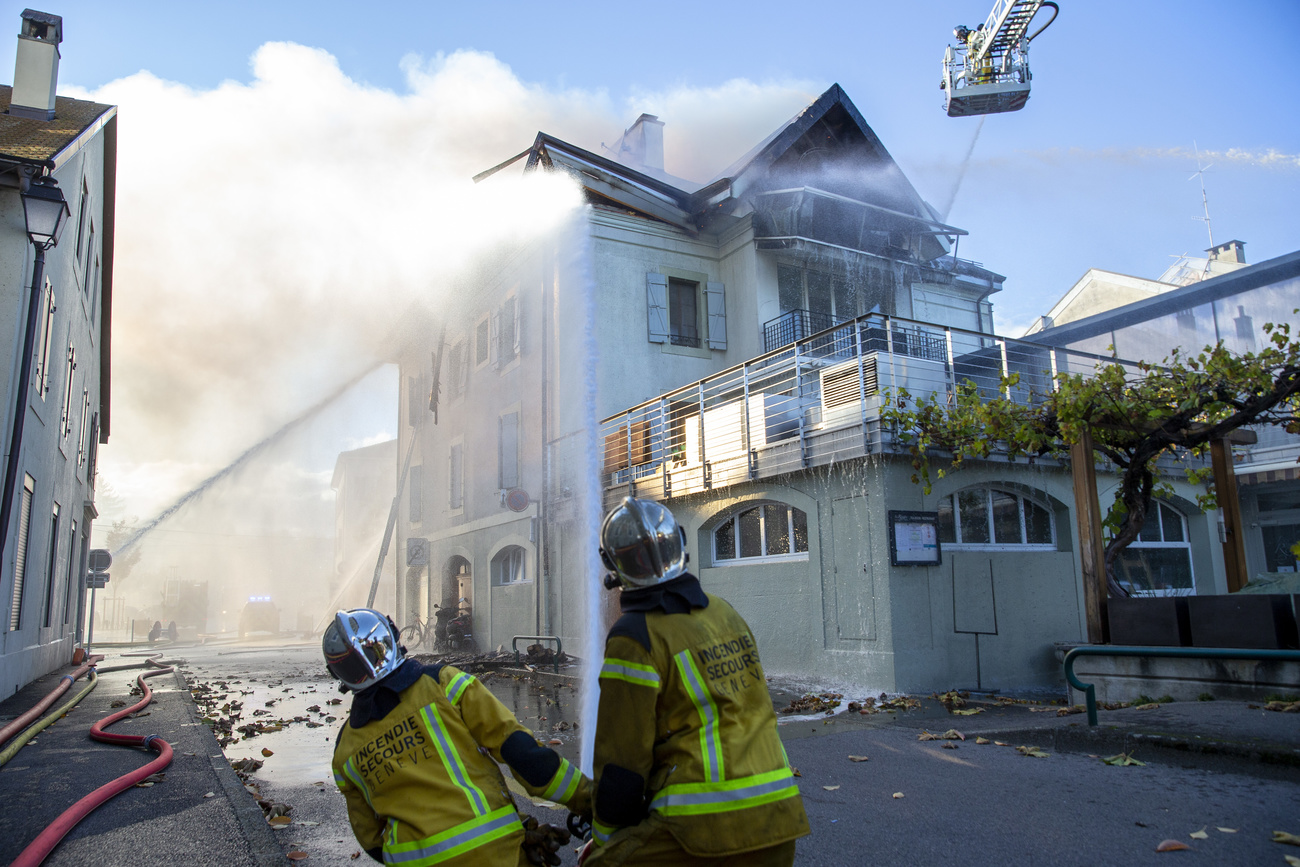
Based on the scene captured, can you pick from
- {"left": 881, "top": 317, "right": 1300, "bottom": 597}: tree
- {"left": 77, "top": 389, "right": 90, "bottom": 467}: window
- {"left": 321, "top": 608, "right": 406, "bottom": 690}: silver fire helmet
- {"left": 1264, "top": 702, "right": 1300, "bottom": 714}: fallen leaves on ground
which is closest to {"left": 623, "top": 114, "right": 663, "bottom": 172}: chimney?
{"left": 881, "top": 317, "right": 1300, "bottom": 597}: tree

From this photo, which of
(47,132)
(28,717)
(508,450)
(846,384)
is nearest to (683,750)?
(28,717)

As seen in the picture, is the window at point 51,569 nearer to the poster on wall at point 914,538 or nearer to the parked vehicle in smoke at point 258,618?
the poster on wall at point 914,538

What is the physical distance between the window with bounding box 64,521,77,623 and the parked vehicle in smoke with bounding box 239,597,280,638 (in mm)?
24015

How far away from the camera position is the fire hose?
156 inches

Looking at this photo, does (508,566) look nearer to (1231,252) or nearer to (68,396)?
(68,396)

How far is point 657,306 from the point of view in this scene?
17.9 m

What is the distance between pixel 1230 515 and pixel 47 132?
15.7 m

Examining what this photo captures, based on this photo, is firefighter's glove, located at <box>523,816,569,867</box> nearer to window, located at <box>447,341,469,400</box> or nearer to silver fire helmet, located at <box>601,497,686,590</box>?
silver fire helmet, located at <box>601,497,686,590</box>

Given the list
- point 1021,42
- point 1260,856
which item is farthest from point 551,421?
point 1021,42

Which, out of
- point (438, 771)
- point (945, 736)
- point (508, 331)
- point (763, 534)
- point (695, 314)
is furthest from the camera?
point (508, 331)

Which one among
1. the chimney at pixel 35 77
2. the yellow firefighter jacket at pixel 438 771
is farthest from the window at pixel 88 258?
the yellow firefighter jacket at pixel 438 771

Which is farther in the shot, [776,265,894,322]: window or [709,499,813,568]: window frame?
[776,265,894,322]: window

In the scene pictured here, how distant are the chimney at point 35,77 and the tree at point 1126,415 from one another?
13.0 metres

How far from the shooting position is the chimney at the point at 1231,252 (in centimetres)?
2723
